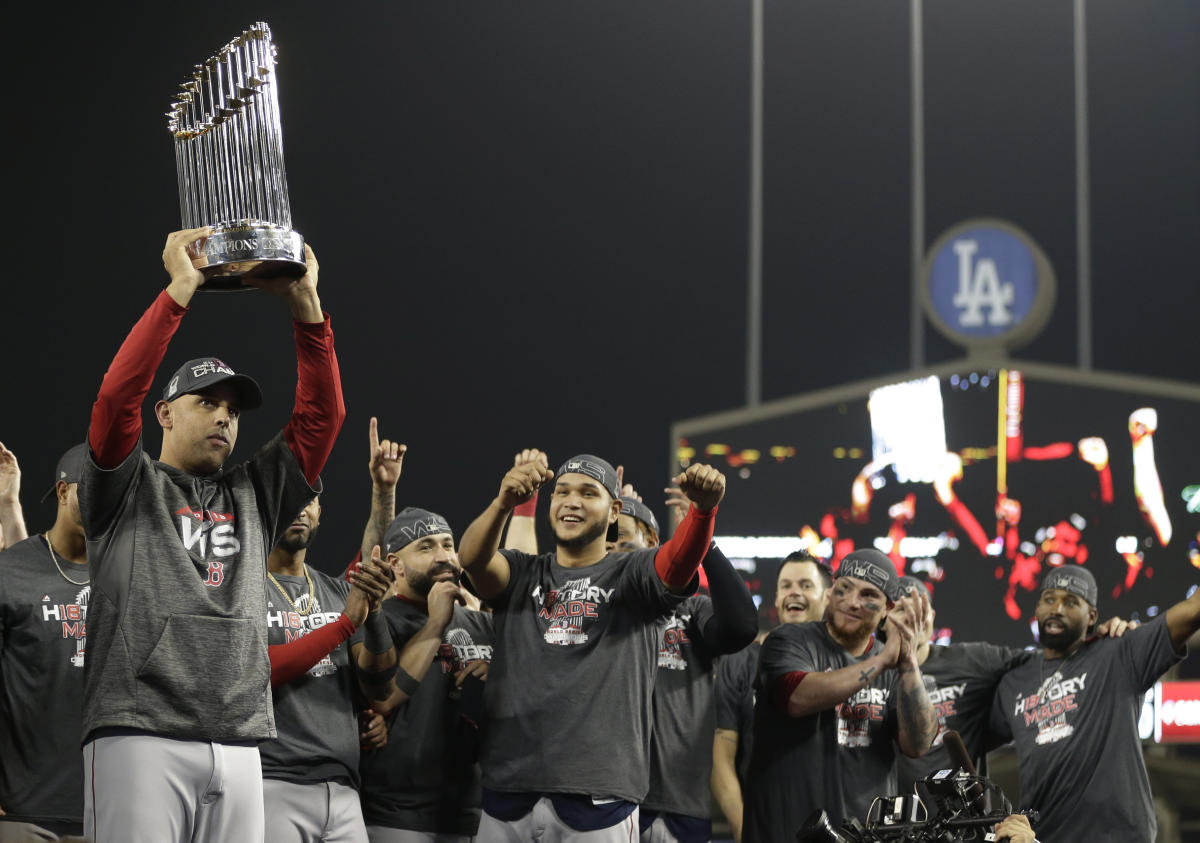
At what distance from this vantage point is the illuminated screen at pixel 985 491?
7.79 m

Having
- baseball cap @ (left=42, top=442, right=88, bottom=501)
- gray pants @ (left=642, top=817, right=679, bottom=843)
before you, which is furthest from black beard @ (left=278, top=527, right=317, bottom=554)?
gray pants @ (left=642, top=817, right=679, bottom=843)

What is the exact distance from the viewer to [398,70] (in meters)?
11.9

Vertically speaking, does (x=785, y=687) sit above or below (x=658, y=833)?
above

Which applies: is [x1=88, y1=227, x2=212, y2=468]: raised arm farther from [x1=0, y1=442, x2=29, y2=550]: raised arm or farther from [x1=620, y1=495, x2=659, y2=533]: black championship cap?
[x1=620, y1=495, x2=659, y2=533]: black championship cap

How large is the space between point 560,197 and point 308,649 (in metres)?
11.0

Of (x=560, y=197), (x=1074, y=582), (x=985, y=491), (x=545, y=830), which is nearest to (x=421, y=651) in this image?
(x=545, y=830)

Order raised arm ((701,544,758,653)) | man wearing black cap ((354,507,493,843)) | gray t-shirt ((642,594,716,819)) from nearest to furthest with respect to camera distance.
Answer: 1. raised arm ((701,544,758,653))
2. man wearing black cap ((354,507,493,843))
3. gray t-shirt ((642,594,716,819))

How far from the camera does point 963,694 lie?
4.20 metres

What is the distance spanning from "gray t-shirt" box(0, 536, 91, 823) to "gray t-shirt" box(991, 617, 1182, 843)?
2.67 meters

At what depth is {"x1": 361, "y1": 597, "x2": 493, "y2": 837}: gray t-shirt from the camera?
3438 millimetres

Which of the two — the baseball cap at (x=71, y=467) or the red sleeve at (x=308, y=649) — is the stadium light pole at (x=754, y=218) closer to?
the baseball cap at (x=71, y=467)

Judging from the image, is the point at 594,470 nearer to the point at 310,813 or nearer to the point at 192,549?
the point at 310,813

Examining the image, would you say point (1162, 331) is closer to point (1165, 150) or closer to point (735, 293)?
point (1165, 150)

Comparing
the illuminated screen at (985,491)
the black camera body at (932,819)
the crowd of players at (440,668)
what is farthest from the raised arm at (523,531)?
the illuminated screen at (985,491)
